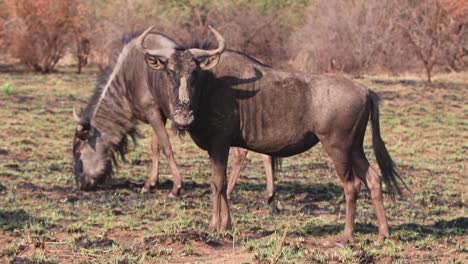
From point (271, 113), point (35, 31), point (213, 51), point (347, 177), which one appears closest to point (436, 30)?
point (35, 31)

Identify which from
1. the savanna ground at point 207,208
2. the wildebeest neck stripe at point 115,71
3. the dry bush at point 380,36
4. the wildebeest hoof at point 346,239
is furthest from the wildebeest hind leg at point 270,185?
the dry bush at point 380,36

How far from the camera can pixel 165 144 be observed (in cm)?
1019

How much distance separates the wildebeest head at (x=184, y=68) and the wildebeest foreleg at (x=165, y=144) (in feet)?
8.82

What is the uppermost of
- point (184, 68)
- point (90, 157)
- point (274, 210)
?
point (184, 68)

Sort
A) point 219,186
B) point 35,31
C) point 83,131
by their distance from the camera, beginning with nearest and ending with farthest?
point 219,186 → point 83,131 → point 35,31

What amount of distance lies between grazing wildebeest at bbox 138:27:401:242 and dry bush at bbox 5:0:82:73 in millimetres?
21852

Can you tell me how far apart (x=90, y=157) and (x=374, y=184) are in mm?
4105

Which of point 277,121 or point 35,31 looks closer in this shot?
point 277,121

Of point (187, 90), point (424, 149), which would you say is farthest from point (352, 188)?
point (424, 149)

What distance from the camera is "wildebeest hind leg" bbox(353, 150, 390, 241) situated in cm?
731

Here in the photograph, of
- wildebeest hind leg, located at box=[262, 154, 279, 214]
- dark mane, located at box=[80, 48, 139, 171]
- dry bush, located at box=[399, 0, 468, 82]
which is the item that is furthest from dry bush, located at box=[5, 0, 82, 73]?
wildebeest hind leg, located at box=[262, 154, 279, 214]

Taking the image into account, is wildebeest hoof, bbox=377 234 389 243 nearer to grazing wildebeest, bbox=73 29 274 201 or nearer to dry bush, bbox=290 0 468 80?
grazing wildebeest, bbox=73 29 274 201

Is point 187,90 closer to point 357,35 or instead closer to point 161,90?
point 161,90

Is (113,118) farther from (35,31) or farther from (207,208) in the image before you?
(35,31)
